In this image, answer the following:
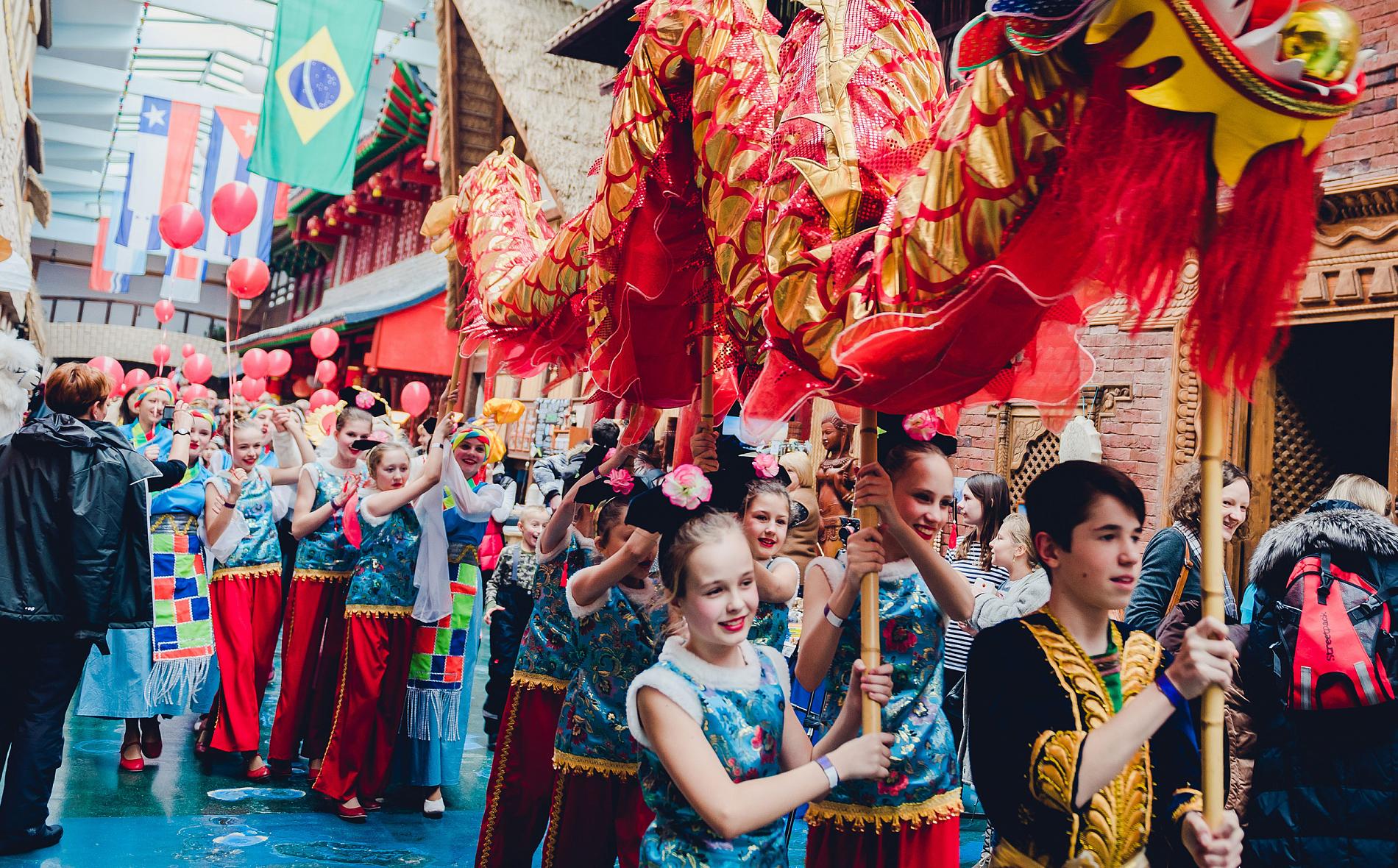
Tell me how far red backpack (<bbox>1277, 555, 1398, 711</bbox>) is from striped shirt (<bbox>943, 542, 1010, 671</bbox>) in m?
2.06

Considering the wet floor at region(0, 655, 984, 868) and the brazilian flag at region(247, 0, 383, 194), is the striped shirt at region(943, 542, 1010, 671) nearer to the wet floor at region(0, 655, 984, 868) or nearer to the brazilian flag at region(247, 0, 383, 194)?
the wet floor at region(0, 655, 984, 868)

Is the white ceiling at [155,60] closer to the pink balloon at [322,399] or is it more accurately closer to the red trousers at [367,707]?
the pink balloon at [322,399]

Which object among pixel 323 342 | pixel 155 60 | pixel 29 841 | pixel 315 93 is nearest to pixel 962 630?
pixel 29 841

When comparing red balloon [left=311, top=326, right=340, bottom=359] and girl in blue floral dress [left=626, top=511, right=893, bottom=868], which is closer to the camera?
girl in blue floral dress [left=626, top=511, right=893, bottom=868]

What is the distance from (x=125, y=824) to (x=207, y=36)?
18.2 meters

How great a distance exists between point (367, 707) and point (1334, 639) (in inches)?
141

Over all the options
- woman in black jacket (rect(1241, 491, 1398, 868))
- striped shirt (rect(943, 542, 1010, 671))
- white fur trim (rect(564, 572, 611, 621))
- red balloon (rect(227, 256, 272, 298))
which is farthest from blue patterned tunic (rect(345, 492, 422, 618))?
red balloon (rect(227, 256, 272, 298))

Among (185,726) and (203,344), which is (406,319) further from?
(203,344)

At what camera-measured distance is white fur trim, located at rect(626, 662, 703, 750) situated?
199 cm

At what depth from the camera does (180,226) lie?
7.87 meters

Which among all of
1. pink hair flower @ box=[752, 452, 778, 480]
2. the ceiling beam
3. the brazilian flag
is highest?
the ceiling beam

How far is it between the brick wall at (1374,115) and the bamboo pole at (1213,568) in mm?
3823

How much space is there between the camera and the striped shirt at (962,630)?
4.82 meters

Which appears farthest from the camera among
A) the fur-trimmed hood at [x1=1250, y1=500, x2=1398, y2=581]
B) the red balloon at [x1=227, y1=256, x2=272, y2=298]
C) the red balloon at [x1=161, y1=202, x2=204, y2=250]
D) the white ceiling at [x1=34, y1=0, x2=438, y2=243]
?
the white ceiling at [x1=34, y1=0, x2=438, y2=243]
